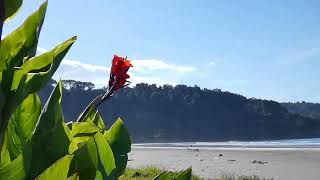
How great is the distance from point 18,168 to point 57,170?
0.28 ft

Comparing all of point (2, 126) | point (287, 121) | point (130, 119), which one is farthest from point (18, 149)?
point (287, 121)

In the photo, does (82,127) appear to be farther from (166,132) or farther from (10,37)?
(166,132)

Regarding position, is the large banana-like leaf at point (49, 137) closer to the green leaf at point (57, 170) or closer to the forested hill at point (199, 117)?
the green leaf at point (57, 170)

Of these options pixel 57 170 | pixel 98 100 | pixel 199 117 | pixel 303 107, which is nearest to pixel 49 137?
pixel 57 170

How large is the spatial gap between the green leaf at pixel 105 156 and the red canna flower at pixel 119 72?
19cm

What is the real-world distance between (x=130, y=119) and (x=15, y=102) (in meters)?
82.6

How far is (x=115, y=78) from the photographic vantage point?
1.35 metres

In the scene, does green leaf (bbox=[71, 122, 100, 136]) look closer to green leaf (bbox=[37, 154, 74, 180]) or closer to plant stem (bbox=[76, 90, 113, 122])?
plant stem (bbox=[76, 90, 113, 122])

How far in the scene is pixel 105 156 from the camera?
1.21 meters

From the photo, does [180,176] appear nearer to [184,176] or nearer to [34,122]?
[184,176]

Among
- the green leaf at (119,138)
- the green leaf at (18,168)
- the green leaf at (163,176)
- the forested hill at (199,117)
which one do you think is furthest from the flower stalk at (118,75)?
the forested hill at (199,117)

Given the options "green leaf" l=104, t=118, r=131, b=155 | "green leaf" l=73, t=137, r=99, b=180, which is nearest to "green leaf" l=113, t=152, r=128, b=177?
"green leaf" l=104, t=118, r=131, b=155

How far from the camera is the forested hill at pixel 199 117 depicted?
8325 cm

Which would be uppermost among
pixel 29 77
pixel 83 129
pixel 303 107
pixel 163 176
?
pixel 303 107
